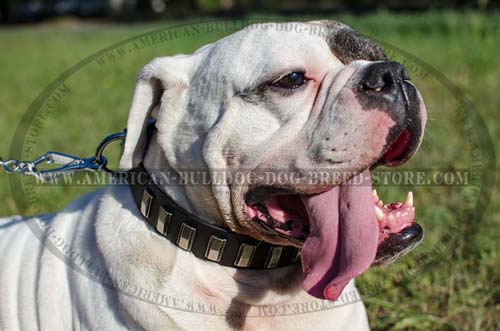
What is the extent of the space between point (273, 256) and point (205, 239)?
25cm

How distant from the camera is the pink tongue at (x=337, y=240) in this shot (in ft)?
6.95

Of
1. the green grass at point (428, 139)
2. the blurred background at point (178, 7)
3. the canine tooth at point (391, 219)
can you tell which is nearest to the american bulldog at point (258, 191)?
the canine tooth at point (391, 219)

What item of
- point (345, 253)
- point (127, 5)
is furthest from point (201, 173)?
point (127, 5)

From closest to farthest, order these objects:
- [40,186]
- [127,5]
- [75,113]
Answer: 1. [40,186]
2. [75,113]
3. [127,5]

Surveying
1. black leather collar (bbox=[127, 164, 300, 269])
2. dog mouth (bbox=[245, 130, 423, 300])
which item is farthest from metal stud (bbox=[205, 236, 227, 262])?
dog mouth (bbox=[245, 130, 423, 300])

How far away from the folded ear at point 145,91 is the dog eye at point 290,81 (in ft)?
1.31

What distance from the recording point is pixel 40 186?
468 cm

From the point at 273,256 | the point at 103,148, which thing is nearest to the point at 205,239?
the point at 273,256

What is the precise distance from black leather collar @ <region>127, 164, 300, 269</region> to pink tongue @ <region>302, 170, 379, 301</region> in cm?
17

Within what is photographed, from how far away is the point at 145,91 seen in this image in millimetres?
2371

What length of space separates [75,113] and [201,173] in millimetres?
6094

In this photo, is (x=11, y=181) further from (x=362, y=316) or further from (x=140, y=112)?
(x=362, y=316)

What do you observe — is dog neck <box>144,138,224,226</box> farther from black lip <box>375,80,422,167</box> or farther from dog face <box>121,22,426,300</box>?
black lip <box>375,80,422,167</box>

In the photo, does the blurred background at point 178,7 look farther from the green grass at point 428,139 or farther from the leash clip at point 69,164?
the leash clip at point 69,164
